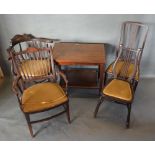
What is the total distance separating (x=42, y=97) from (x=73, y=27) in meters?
1.07

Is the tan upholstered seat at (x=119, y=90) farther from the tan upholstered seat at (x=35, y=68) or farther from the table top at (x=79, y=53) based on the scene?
the tan upholstered seat at (x=35, y=68)

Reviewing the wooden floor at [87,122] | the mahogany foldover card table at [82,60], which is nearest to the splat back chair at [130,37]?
the mahogany foldover card table at [82,60]

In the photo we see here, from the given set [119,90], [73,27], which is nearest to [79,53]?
[73,27]

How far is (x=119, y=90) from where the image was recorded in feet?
6.22

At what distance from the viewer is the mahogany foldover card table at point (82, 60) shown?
2031 millimetres

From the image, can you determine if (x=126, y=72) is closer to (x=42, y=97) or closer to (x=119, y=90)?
(x=119, y=90)

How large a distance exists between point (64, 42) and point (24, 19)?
60 cm

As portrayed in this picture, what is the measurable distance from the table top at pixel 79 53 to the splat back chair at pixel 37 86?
16 cm

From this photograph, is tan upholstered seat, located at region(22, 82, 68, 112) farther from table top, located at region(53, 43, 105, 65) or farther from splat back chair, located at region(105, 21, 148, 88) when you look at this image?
splat back chair, located at region(105, 21, 148, 88)

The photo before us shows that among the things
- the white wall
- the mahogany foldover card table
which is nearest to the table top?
the mahogany foldover card table

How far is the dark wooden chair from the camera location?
1863mm

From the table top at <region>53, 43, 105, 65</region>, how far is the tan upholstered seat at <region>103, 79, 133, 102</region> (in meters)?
0.29
